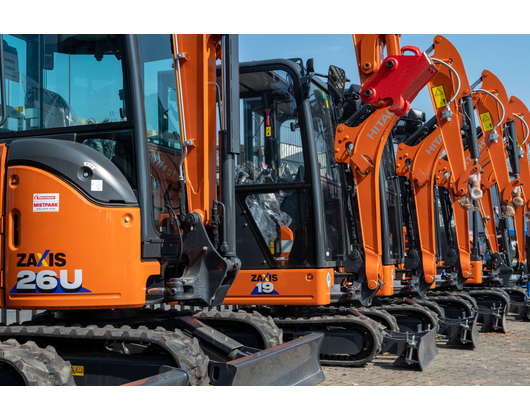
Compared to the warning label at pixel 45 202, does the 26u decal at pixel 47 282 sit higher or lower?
lower

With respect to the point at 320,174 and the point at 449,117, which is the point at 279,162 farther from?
the point at 449,117

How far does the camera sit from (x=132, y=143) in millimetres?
4582

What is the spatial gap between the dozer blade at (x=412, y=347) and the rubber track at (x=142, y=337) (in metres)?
3.10

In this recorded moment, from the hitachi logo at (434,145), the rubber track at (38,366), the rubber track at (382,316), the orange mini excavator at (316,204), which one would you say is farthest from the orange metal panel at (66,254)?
the hitachi logo at (434,145)

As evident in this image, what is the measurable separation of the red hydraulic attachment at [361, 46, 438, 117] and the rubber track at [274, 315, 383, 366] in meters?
2.48

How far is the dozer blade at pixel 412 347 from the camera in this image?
6754mm

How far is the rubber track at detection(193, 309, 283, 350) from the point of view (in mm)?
5855

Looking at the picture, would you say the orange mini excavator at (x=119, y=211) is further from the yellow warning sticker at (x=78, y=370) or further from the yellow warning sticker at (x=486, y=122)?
the yellow warning sticker at (x=486, y=122)

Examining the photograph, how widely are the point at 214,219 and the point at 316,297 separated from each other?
223 cm

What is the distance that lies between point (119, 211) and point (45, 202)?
0.53 meters

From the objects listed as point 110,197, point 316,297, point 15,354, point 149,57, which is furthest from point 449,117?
point 15,354

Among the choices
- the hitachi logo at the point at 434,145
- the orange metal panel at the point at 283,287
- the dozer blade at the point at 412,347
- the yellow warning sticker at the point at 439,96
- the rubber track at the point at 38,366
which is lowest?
the dozer blade at the point at 412,347

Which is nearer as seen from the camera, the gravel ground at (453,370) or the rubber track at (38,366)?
the rubber track at (38,366)

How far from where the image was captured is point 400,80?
21.1 ft
